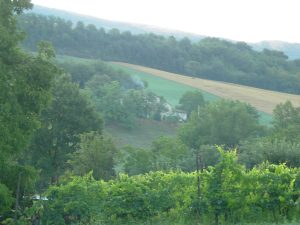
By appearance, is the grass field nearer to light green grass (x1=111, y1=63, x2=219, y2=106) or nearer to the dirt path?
light green grass (x1=111, y1=63, x2=219, y2=106)

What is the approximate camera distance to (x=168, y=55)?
12450cm

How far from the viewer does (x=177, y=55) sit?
125 m

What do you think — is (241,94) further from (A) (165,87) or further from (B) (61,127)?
(B) (61,127)

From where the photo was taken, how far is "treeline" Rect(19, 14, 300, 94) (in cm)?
11506

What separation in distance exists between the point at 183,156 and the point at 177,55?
72.9 meters

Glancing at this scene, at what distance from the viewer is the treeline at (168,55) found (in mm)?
115062

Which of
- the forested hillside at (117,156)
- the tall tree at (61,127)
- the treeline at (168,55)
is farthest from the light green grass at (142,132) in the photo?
the treeline at (168,55)

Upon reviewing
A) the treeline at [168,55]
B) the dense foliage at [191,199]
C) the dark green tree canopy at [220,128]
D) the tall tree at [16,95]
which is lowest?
Answer: the dark green tree canopy at [220,128]

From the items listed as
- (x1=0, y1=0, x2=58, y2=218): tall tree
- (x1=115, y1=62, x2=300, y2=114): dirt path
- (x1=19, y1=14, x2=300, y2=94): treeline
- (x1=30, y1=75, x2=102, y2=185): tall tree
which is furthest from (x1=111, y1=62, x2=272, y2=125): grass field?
(x1=0, y1=0, x2=58, y2=218): tall tree

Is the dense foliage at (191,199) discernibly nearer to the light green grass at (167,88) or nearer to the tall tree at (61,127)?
the tall tree at (61,127)

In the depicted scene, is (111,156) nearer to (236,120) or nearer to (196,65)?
(236,120)

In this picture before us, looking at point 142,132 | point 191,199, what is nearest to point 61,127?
point 191,199

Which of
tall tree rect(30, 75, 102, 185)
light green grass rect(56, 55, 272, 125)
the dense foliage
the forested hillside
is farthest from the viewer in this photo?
light green grass rect(56, 55, 272, 125)

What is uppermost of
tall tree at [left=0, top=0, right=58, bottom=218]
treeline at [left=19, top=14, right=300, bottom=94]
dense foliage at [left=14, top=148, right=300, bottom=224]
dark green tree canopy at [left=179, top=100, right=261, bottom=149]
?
tall tree at [left=0, top=0, right=58, bottom=218]
